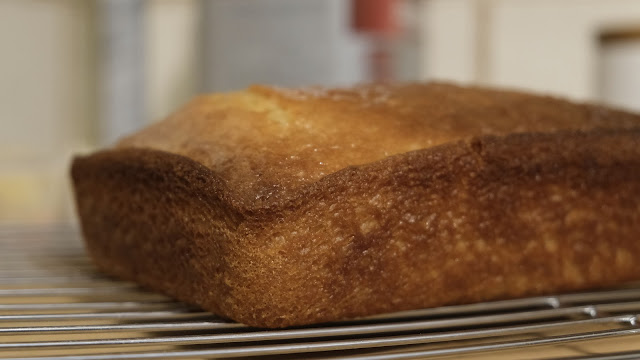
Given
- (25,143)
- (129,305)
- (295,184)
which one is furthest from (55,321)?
(25,143)

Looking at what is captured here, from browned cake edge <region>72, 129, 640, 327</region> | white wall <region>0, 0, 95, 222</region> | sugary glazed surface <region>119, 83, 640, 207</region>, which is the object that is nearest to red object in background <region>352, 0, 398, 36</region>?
sugary glazed surface <region>119, 83, 640, 207</region>

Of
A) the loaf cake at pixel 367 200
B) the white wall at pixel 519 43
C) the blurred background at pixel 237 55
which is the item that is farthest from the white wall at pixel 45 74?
the loaf cake at pixel 367 200

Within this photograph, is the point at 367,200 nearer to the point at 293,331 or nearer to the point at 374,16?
the point at 293,331

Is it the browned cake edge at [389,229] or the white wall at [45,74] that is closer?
the browned cake edge at [389,229]

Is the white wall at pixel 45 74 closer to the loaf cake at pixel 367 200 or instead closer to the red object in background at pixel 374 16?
the red object in background at pixel 374 16

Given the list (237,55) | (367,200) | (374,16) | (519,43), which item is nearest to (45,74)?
(237,55)

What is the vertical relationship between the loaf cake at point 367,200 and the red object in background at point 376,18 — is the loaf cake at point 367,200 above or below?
below

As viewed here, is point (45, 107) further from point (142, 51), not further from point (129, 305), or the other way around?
point (129, 305)
